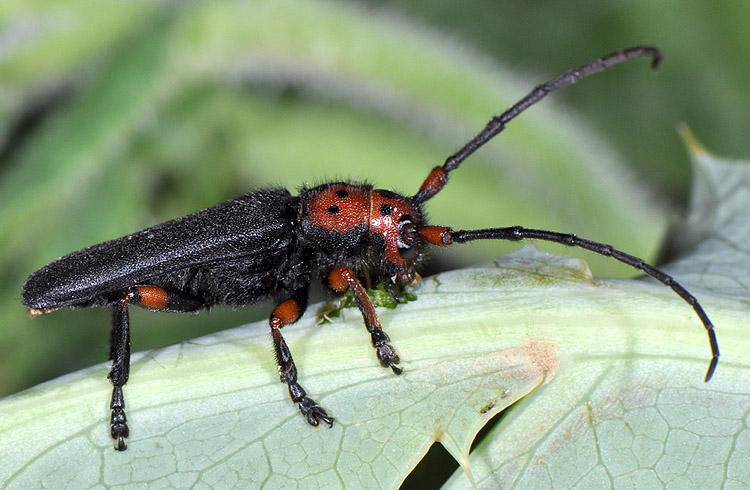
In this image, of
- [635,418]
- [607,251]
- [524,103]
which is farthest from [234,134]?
[635,418]

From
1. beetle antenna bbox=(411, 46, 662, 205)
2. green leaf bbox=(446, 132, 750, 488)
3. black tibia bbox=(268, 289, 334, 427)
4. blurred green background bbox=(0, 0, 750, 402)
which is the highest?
blurred green background bbox=(0, 0, 750, 402)

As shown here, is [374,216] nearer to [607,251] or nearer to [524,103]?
[524,103]

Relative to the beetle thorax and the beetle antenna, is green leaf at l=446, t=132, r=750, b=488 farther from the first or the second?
the beetle antenna

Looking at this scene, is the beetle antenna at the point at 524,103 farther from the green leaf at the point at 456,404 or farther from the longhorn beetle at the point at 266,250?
the green leaf at the point at 456,404

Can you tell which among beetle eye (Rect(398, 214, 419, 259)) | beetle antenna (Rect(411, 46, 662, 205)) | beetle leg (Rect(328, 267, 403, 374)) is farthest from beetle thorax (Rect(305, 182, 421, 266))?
beetle leg (Rect(328, 267, 403, 374))

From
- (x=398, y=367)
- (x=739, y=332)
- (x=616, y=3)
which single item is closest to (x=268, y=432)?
(x=398, y=367)

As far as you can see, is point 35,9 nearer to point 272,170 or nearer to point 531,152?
point 272,170

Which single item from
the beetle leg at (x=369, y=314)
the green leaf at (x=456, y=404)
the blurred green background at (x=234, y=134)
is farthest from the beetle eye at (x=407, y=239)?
the blurred green background at (x=234, y=134)
